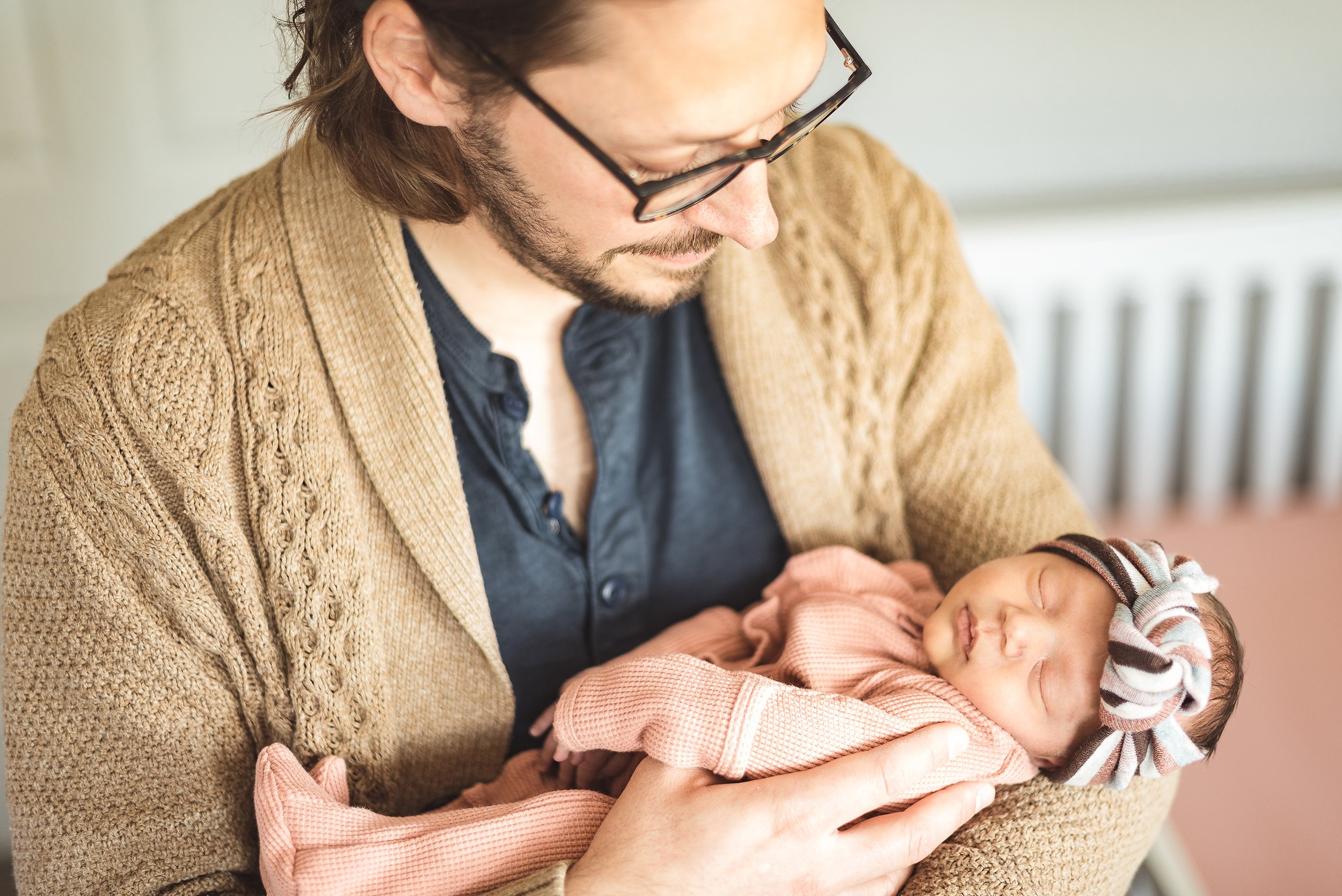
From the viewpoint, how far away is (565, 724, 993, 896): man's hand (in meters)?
1.05

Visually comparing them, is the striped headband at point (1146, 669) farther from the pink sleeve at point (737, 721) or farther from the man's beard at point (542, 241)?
the man's beard at point (542, 241)

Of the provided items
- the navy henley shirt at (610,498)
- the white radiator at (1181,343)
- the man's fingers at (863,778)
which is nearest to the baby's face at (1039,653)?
the man's fingers at (863,778)

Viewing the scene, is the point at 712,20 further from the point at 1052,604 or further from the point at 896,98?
the point at 896,98

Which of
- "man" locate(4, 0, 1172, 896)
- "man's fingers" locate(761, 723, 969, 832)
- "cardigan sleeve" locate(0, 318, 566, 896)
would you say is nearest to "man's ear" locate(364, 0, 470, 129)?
"man" locate(4, 0, 1172, 896)

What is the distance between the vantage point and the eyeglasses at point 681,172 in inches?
39.3

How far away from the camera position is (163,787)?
1.11 meters

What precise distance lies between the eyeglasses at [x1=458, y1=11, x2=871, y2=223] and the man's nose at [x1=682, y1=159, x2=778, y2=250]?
2 cm

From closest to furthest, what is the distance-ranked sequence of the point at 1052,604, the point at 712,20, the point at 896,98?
1. the point at 712,20
2. the point at 1052,604
3. the point at 896,98

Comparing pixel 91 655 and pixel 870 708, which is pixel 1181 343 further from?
pixel 91 655

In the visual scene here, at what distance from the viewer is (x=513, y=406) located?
4.20ft

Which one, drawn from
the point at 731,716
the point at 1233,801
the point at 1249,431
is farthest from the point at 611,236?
the point at 1249,431

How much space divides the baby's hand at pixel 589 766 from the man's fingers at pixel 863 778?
8.3 inches

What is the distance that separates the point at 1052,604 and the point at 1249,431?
1.81 meters

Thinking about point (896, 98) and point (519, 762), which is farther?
point (896, 98)
